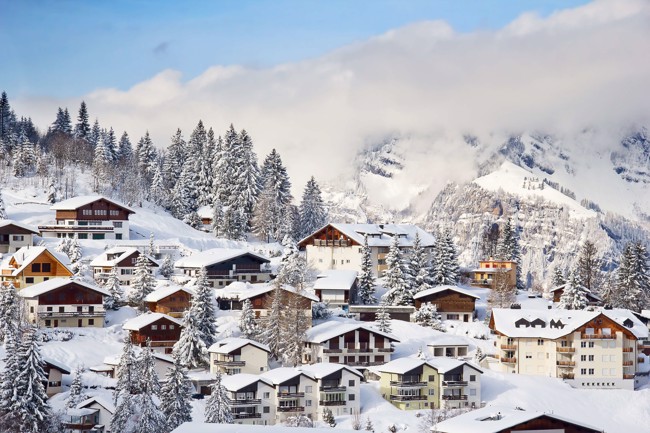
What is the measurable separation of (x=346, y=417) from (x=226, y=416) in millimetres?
14071

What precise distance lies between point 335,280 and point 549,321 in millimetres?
21421

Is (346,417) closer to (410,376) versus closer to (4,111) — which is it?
(410,376)

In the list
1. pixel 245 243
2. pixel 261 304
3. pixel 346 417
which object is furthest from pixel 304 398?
pixel 245 243

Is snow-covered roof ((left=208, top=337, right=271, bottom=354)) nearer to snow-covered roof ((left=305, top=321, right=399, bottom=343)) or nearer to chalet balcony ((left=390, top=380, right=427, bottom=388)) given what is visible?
snow-covered roof ((left=305, top=321, right=399, bottom=343))

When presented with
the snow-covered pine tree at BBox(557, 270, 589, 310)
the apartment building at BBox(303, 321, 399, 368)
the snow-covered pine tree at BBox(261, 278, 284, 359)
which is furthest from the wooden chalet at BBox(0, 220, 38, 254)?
the snow-covered pine tree at BBox(557, 270, 589, 310)

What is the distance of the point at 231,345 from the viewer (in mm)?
90625

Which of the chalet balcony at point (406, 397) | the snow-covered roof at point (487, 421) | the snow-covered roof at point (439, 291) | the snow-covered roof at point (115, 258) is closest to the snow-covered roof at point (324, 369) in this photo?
the chalet balcony at point (406, 397)

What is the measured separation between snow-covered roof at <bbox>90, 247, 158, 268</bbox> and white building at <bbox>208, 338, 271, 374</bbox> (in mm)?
24663

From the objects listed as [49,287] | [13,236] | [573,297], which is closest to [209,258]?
[49,287]

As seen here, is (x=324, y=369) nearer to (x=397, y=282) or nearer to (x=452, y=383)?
(x=452, y=383)

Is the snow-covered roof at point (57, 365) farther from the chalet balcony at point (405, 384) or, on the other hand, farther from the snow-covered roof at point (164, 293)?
the chalet balcony at point (405, 384)

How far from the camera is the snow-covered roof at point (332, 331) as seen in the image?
9569 centimetres

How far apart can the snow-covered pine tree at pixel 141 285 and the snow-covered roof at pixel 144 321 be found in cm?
709

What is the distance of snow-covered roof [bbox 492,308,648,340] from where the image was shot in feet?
328
